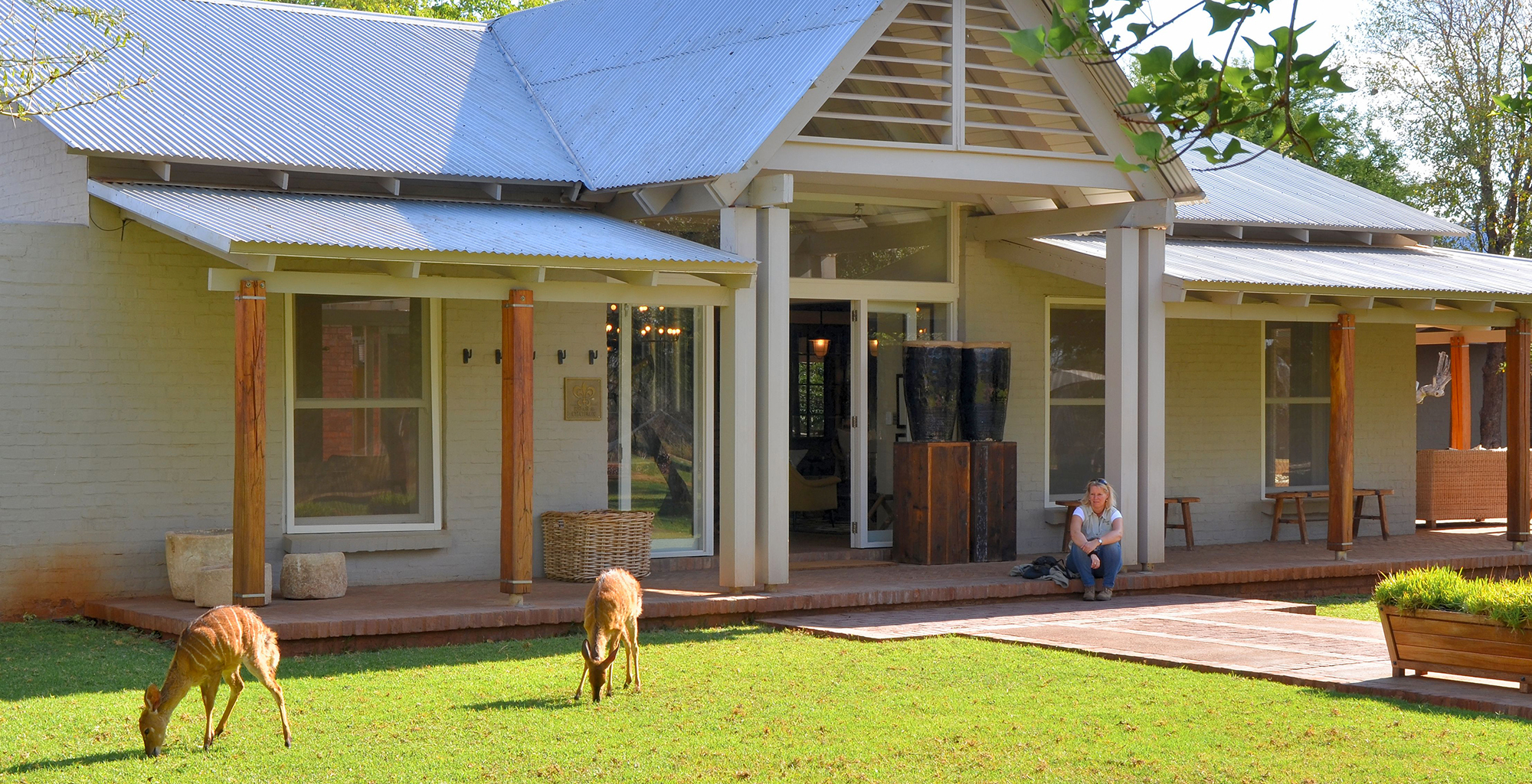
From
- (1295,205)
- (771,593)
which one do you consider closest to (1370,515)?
(1295,205)

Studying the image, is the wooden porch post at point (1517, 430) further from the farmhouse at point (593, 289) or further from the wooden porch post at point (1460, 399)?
the wooden porch post at point (1460, 399)

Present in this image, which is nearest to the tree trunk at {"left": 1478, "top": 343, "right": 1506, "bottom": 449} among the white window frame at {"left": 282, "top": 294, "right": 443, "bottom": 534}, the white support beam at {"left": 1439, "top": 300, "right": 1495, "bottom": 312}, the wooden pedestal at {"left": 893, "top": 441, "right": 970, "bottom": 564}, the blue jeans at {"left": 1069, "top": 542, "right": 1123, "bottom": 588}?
the white support beam at {"left": 1439, "top": 300, "right": 1495, "bottom": 312}

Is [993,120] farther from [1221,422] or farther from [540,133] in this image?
[1221,422]

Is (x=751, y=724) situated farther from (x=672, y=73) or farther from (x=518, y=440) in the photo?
(x=672, y=73)

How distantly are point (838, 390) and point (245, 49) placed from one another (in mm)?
6043

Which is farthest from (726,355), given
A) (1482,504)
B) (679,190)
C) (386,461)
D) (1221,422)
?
(1482,504)

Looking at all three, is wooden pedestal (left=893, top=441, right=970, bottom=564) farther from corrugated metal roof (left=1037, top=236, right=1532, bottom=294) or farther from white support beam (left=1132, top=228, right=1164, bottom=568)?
corrugated metal roof (left=1037, top=236, right=1532, bottom=294)

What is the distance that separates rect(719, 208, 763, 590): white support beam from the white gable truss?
66cm

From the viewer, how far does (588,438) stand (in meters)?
12.3

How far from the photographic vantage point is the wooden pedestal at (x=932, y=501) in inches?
506

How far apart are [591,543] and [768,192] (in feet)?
9.28

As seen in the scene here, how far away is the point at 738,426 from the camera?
10.8 meters

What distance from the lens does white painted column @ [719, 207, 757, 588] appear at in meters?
10.8

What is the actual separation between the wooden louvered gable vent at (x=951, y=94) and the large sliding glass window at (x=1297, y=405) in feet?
14.9
